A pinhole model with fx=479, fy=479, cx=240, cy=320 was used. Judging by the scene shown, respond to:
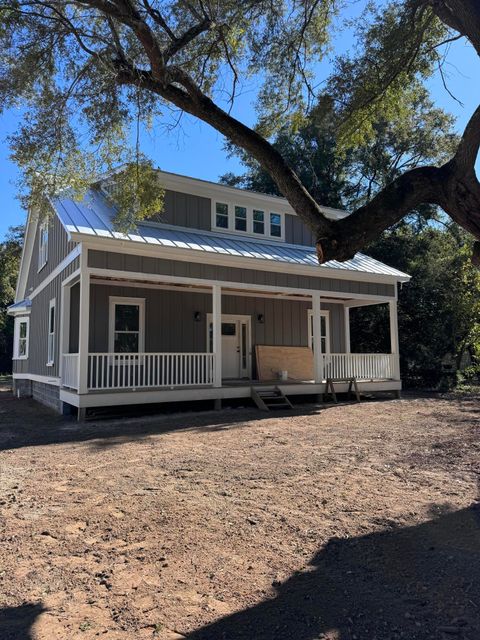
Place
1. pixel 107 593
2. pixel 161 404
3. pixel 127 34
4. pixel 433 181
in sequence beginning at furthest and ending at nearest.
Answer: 1. pixel 161 404
2. pixel 127 34
3. pixel 433 181
4. pixel 107 593

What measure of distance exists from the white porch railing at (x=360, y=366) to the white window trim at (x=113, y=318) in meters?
5.16

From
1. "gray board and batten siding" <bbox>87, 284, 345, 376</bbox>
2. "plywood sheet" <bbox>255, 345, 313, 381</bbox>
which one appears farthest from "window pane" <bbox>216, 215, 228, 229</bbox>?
"plywood sheet" <bbox>255, 345, 313, 381</bbox>

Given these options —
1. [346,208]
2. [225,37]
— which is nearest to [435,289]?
[346,208]

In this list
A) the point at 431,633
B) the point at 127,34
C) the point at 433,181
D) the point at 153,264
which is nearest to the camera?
the point at 431,633

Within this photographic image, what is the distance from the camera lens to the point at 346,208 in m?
27.9

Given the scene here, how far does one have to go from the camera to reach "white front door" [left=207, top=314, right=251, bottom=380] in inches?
587

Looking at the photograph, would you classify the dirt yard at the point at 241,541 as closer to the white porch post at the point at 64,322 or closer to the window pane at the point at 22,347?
the white porch post at the point at 64,322

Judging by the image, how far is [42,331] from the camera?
591 inches

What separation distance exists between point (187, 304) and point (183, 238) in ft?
7.57

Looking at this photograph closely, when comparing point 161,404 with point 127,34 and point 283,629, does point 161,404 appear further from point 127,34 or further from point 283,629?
point 283,629

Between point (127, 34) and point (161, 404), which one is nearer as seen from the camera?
point (127, 34)

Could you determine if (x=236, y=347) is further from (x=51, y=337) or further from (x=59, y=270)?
(x=59, y=270)

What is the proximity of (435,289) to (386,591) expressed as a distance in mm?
18569

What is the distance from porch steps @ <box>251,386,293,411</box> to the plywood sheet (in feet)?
8.22
